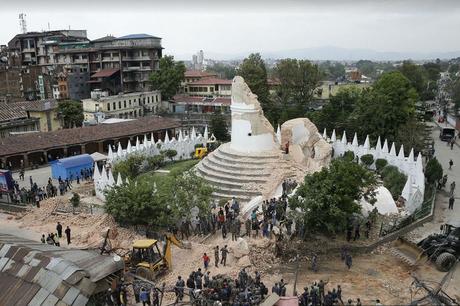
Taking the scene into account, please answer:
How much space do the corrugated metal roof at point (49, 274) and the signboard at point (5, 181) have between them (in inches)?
562

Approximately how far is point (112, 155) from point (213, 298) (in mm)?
22670

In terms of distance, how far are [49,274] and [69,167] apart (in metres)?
19.5

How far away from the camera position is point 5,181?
30.3 m

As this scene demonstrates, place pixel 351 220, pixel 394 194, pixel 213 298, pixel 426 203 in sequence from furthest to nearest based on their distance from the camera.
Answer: pixel 394 194 → pixel 426 203 → pixel 351 220 → pixel 213 298

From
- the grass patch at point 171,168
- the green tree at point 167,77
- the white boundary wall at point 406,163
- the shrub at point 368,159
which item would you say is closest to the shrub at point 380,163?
the white boundary wall at point 406,163

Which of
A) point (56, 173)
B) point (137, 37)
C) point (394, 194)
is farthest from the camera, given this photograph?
point (137, 37)

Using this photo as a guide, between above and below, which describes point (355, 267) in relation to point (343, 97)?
below

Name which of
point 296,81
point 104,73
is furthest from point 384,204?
point 104,73

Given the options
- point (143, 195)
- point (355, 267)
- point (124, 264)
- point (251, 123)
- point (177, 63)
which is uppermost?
point (177, 63)

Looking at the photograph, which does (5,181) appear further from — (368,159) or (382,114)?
(382,114)

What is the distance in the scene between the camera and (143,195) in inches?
868

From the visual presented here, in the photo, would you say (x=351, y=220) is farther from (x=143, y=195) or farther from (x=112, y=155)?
(x=112, y=155)

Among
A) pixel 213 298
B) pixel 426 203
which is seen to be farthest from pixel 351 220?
pixel 213 298

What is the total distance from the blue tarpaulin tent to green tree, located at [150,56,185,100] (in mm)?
32186
